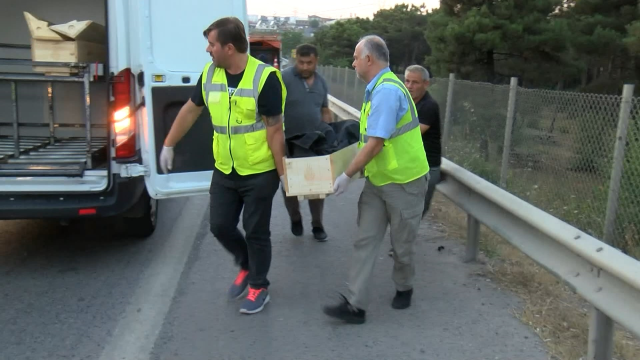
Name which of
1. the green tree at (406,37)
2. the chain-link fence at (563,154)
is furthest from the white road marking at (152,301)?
the green tree at (406,37)

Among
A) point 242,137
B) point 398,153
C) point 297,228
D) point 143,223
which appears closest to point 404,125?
point 398,153

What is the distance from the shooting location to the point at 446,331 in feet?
14.7

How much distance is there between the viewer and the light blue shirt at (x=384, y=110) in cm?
421

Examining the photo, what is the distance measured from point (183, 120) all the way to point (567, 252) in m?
2.61

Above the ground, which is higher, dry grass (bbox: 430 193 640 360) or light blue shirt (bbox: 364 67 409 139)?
light blue shirt (bbox: 364 67 409 139)

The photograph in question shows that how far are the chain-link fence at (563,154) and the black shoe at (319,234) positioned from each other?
6.49ft

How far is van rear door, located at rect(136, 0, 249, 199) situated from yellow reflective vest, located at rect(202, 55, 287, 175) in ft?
2.57

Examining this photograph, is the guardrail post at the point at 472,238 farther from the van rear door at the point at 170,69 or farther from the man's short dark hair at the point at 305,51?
the van rear door at the point at 170,69

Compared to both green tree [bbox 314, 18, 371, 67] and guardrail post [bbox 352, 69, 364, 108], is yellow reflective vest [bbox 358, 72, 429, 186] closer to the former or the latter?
guardrail post [bbox 352, 69, 364, 108]

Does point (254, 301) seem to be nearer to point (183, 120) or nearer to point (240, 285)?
point (240, 285)

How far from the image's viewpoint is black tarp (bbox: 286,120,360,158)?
4.62m

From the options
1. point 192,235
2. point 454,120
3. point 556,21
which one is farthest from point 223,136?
point 556,21

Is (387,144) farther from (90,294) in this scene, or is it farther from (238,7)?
(90,294)

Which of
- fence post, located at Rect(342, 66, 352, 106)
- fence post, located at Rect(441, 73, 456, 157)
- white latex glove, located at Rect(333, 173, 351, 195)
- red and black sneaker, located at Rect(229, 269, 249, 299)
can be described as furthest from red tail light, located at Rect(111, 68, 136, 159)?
fence post, located at Rect(342, 66, 352, 106)
